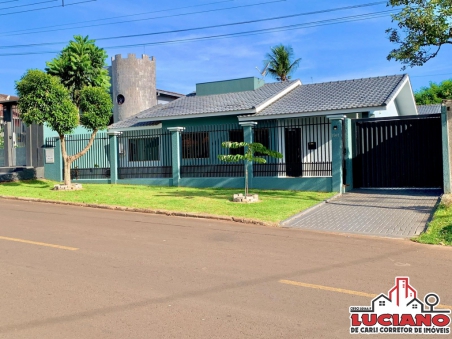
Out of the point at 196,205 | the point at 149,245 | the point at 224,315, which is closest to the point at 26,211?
the point at 196,205

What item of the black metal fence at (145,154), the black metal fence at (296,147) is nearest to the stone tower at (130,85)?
the black metal fence at (145,154)

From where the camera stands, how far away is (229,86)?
2461cm

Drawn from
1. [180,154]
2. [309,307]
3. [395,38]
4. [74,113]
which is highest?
[395,38]

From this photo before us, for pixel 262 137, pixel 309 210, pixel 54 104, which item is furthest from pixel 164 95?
pixel 309 210

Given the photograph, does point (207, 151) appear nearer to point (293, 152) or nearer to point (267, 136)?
point (267, 136)

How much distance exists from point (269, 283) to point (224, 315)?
1.32 meters

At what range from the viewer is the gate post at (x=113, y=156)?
2052 cm

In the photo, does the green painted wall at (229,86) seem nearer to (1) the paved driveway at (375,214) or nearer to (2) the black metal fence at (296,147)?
(2) the black metal fence at (296,147)

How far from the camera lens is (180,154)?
765 inches

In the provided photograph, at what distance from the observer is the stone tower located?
34.7 metres

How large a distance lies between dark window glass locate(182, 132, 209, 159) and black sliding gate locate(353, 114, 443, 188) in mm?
6177

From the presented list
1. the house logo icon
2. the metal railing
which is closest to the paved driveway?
the house logo icon

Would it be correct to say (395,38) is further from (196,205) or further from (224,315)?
(224,315)

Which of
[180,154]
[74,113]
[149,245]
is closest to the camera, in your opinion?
[149,245]
